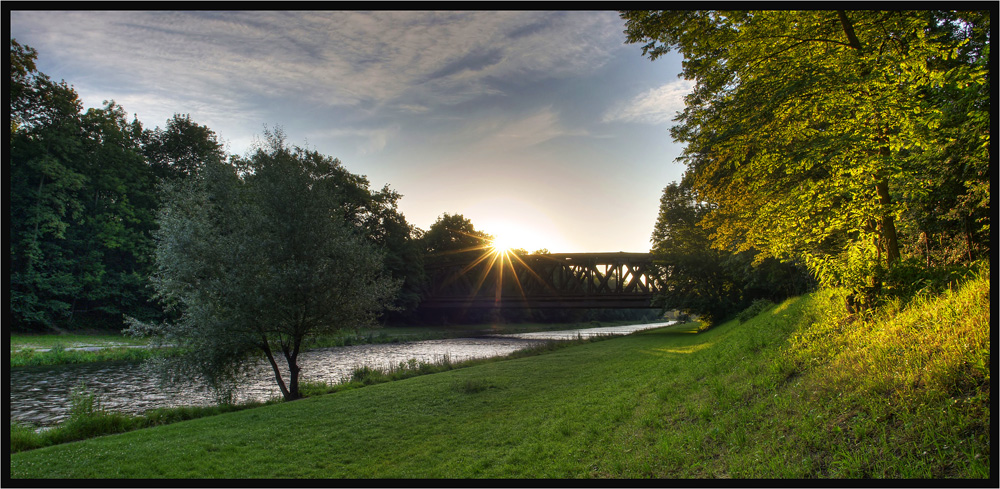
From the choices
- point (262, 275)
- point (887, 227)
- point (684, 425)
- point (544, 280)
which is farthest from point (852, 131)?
point (544, 280)

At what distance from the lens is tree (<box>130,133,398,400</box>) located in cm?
1480

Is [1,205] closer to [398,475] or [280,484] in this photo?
[280,484]

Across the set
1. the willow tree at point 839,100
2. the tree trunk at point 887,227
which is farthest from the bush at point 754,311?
the tree trunk at point 887,227

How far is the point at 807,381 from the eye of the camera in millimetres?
6367

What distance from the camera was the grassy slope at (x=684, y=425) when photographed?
4270 millimetres

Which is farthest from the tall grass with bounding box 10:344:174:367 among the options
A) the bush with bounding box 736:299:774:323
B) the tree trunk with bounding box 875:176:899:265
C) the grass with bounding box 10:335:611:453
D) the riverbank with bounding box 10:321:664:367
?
the bush with bounding box 736:299:774:323

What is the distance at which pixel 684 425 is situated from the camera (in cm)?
688

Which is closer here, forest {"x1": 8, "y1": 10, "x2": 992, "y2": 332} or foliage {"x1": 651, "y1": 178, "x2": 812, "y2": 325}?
forest {"x1": 8, "y1": 10, "x2": 992, "y2": 332}

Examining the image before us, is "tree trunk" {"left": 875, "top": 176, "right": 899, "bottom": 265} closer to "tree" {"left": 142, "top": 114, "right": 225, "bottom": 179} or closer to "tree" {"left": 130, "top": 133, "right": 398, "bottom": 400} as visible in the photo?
"tree" {"left": 130, "top": 133, "right": 398, "bottom": 400}

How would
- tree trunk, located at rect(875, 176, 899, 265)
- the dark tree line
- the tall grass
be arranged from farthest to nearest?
the dark tree line → the tall grass → tree trunk, located at rect(875, 176, 899, 265)

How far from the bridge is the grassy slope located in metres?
35.2

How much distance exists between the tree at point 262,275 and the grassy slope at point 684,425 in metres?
3.25

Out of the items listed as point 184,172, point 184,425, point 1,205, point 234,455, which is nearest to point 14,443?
point 184,425

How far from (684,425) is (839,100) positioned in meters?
6.27
